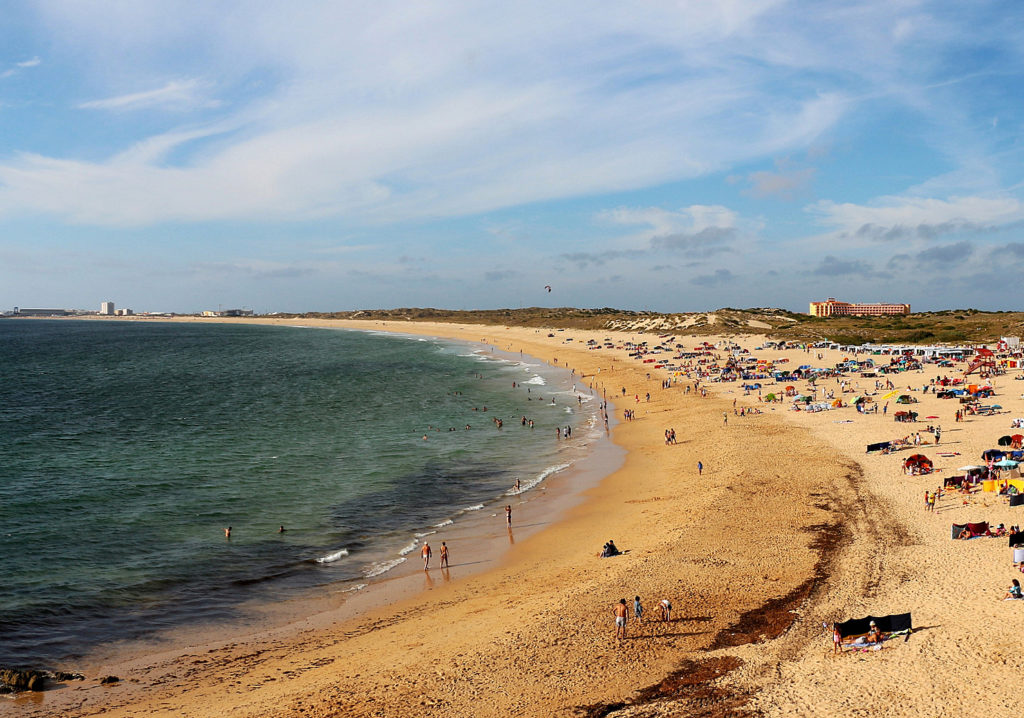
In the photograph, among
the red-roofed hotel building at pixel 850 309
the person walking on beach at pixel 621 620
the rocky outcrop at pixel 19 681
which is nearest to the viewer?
the rocky outcrop at pixel 19 681

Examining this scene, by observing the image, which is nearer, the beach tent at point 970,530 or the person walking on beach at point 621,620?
the person walking on beach at point 621,620

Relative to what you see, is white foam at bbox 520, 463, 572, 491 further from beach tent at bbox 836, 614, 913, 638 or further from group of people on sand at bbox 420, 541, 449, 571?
beach tent at bbox 836, 614, 913, 638

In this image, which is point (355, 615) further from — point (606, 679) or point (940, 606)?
point (940, 606)

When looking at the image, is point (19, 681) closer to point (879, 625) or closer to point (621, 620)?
point (621, 620)

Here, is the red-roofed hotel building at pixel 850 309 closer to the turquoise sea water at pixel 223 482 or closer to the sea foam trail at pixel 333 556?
the turquoise sea water at pixel 223 482

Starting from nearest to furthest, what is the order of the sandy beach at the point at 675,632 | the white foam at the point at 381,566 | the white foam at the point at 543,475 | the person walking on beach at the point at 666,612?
the sandy beach at the point at 675,632 → the person walking on beach at the point at 666,612 → the white foam at the point at 381,566 → the white foam at the point at 543,475

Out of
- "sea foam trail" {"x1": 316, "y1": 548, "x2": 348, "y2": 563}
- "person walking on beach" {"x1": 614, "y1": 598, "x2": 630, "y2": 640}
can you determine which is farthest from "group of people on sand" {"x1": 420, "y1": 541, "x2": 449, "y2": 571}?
"person walking on beach" {"x1": 614, "y1": 598, "x2": 630, "y2": 640}

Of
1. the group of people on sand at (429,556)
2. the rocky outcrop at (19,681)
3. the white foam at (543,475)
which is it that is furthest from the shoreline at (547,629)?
the white foam at (543,475)

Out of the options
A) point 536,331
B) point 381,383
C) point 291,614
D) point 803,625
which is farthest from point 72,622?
point 536,331
